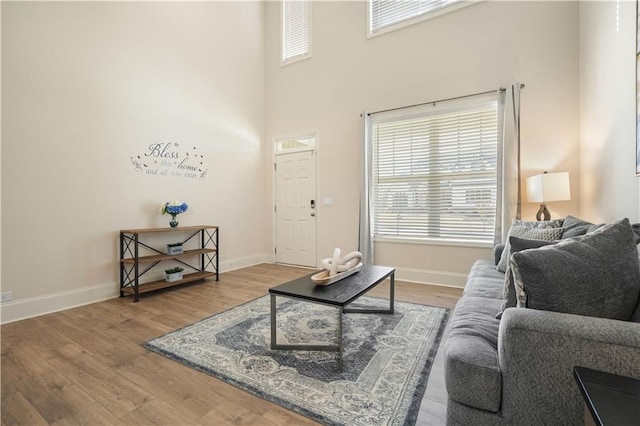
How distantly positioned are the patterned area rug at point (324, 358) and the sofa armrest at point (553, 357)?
2.12ft

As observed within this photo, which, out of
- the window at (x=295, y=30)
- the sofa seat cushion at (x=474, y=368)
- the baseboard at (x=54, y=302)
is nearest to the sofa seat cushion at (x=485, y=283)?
the sofa seat cushion at (x=474, y=368)

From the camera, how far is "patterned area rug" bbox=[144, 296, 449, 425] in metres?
1.54

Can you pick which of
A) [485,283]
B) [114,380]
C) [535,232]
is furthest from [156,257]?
[535,232]

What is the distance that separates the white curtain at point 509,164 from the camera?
341 cm

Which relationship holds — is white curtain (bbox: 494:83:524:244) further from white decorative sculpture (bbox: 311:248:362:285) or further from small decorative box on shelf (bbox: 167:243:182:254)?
small decorative box on shelf (bbox: 167:243:182:254)

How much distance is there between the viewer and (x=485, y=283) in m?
2.21

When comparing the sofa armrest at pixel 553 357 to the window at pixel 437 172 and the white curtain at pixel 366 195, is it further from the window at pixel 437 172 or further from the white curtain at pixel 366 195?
the white curtain at pixel 366 195

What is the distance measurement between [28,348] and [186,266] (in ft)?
6.67

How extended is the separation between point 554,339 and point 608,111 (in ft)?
8.98

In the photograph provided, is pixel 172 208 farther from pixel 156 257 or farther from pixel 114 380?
pixel 114 380

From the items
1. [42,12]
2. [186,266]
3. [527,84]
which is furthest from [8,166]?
[527,84]

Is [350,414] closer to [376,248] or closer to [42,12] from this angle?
[376,248]

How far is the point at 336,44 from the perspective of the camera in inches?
185

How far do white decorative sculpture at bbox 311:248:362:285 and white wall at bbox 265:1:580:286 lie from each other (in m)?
1.88
